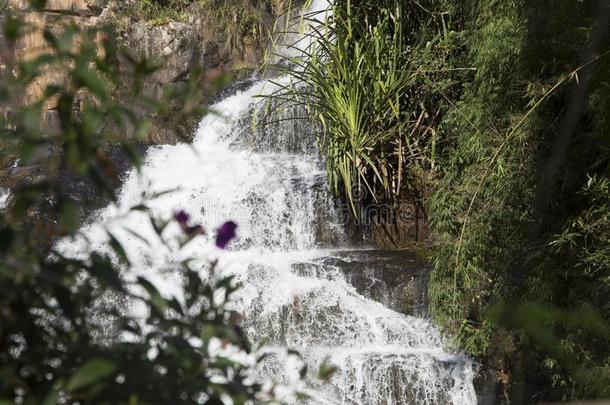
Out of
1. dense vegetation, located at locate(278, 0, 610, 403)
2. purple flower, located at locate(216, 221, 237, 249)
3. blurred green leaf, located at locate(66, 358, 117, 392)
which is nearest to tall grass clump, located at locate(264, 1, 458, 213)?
dense vegetation, located at locate(278, 0, 610, 403)

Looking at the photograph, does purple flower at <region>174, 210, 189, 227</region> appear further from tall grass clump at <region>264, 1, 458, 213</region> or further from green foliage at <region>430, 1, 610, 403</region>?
tall grass clump at <region>264, 1, 458, 213</region>

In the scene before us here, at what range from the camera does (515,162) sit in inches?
200

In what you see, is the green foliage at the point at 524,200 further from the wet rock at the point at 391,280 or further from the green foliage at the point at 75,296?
the green foliage at the point at 75,296

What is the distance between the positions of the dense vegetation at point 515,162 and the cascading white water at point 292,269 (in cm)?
39

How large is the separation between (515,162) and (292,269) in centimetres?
191

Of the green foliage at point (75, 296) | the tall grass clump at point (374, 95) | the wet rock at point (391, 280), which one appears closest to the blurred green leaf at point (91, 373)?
the green foliage at point (75, 296)

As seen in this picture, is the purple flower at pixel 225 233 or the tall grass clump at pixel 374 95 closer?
the purple flower at pixel 225 233

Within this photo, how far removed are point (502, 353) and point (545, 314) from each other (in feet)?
15.1

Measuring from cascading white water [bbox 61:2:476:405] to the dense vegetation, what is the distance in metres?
0.39

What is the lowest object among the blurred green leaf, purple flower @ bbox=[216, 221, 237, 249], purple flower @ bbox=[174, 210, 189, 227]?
the blurred green leaf

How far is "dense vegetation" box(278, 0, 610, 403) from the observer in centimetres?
449

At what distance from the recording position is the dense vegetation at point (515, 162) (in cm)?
449

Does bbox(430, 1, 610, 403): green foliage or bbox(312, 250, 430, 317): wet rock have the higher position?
bbox(430, 1, 610, 403): green foliage

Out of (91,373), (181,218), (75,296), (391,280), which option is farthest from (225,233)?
(391,280)
